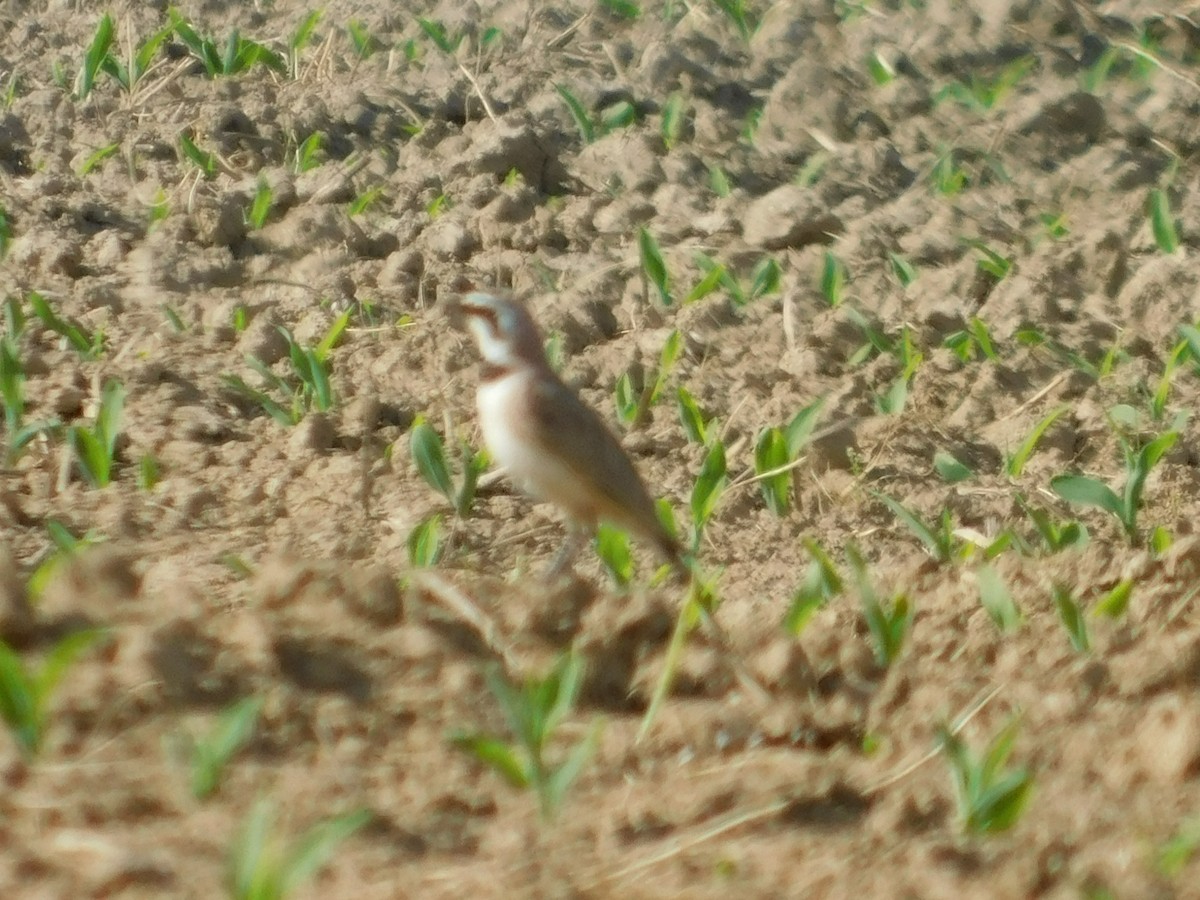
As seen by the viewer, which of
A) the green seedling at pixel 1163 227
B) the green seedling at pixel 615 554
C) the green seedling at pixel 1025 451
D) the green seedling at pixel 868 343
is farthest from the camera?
the green seedling at pixel 1163 227

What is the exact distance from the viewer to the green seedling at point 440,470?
495cm

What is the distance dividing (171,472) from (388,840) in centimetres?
232

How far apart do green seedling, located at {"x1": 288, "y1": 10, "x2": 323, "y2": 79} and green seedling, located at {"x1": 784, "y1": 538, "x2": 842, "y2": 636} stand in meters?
4.49

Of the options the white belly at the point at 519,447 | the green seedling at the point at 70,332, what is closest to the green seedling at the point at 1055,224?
the white belly at the point at 519,447

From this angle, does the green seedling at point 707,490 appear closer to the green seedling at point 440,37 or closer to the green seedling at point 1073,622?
the green seedling at point 1073,622

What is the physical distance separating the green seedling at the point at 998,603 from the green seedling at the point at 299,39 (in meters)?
4.86

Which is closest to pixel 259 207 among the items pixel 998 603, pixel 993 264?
pixel 993 264

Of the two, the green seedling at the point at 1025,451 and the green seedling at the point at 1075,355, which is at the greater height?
the green seedling at the point at 1025,451

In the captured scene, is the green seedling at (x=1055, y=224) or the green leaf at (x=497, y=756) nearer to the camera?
the green leaf at (x=497, y=756)

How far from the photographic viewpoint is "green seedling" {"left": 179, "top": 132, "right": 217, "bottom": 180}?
269 inches

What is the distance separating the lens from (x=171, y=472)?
5070 mm

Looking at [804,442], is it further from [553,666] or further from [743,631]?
[553,666]

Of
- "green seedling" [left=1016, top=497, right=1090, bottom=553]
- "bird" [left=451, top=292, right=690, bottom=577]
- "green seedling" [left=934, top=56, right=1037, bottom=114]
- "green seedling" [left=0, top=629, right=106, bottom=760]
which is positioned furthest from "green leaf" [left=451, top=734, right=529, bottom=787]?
"green seedling" [left=934, top=56, right=1037, bottom=114]

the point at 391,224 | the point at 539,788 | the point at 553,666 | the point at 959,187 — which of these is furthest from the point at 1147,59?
the point at 539,788
